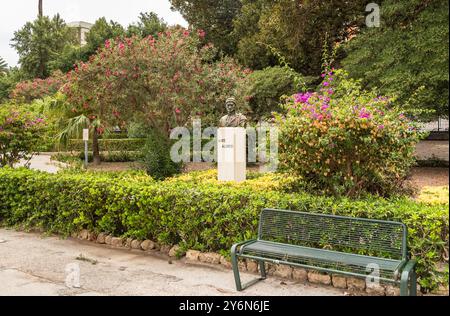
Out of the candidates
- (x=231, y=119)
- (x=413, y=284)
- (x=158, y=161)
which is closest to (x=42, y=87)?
(x=158, y=161)

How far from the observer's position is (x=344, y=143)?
5.99 meters

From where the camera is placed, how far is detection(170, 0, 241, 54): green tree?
26688 mm

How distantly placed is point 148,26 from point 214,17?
7.94 metres

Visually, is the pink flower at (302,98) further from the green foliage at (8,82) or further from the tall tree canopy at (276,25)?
the green foliage at (8,82)

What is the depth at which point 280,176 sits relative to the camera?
25.8ft

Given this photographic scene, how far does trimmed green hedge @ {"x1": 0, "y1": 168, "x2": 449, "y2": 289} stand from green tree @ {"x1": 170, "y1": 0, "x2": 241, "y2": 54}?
19.9m

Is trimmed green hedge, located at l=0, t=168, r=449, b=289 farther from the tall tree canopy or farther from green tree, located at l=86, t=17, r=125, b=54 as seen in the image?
green tree, located at l=86, t=17, r=125, b=54

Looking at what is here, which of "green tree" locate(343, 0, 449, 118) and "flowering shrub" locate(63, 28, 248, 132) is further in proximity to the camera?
"flowering shrub" locate(63, 28, 248, 132)

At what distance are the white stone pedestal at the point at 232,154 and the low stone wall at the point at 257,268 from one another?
319 cm

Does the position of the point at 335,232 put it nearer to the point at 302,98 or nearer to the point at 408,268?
the point at 408,268

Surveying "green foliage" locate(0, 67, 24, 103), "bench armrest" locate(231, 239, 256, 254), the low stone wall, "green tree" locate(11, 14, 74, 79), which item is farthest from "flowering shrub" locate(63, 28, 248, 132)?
"green foliage" locate(0, 67, 24, 103)

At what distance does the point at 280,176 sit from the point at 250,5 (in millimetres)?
17970
